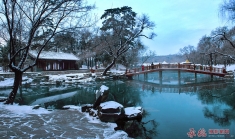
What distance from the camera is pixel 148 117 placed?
7.71 metres

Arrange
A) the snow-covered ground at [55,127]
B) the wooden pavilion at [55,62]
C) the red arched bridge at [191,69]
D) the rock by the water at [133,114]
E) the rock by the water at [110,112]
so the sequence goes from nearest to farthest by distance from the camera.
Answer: the snow-covered ground at [55,127]
the rock by the water at [110,112]
the rock by the water at [133,114]
the red arched bridge at [191,69]
the wooden pavilion at [55,62]

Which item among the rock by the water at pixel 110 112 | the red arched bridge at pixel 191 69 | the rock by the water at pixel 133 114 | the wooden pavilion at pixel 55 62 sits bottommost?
the rock by the water at pixel 133 114

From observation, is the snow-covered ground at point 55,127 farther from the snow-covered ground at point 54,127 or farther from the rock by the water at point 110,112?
the rock by the water at point 110,112

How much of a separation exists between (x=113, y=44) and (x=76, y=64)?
991 cm

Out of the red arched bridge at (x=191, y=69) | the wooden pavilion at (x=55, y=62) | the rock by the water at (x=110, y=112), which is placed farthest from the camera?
the wooden pavilion at (x=55, y=62)

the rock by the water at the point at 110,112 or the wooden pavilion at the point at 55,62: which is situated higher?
the wooden pavilion at the point at 55,62

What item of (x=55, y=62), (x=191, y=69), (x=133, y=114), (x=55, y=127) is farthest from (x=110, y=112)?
(x=55, y=62)

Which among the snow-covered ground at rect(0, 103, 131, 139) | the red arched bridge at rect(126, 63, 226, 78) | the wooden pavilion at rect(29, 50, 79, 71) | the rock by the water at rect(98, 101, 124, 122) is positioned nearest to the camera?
the snow-covered ground at rect(0, 103, 131, 139)

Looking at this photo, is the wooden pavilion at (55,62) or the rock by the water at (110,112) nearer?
the rock by the water at (110,112)

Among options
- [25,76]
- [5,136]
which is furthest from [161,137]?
[25,76]

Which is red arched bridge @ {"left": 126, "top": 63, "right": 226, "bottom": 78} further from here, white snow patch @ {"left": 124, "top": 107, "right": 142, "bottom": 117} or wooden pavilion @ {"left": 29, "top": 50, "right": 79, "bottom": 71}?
white snow patch @ {"left": 124, "top": 107, "right": 142, "bottom": 117}

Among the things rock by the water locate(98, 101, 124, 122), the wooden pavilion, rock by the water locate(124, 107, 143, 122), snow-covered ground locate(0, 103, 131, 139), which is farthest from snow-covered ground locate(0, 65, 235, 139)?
the wooden pavilion

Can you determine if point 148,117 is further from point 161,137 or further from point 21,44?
point 21,44

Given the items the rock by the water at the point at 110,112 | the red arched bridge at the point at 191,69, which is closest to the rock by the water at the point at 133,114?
the rock by the water at the point at 110,112
